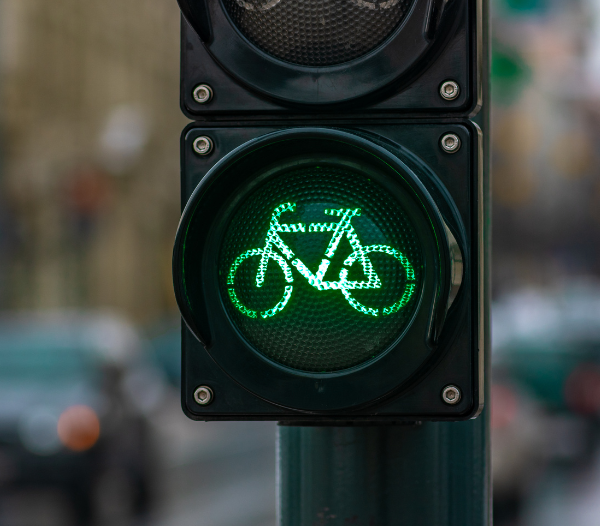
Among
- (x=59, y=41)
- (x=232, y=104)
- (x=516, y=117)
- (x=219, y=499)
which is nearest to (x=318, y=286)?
(x=232, y=104)

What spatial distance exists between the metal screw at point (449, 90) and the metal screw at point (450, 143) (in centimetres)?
6

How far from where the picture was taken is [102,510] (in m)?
9.52

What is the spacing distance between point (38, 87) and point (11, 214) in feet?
10.6

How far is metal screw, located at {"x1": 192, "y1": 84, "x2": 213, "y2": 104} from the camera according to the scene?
1705 millimetres

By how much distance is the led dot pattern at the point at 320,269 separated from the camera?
1579 mm

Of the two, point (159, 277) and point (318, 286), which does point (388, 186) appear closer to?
point (318, 286)

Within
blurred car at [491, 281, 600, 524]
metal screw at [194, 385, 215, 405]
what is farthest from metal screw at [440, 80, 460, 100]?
blurred car at [491, 281, 600, 524]

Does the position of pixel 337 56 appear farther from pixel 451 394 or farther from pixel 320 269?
pixel 451 394

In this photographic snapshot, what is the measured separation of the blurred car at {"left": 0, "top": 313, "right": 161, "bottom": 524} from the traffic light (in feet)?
25.6

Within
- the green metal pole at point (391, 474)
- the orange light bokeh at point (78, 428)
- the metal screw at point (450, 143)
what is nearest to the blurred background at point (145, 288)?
the orange light bokeh at point (78, 428)

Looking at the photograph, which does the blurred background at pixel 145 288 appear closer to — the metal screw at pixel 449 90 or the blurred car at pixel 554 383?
the blurred car at pixel 554 383

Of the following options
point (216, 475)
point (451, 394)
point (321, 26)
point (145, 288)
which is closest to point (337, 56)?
point (321, 26)

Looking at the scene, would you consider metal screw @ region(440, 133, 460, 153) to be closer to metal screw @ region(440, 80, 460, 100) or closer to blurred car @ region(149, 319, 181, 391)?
metal screw @ region(440, 80, 460, 100)

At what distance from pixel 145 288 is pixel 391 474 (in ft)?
96.5
